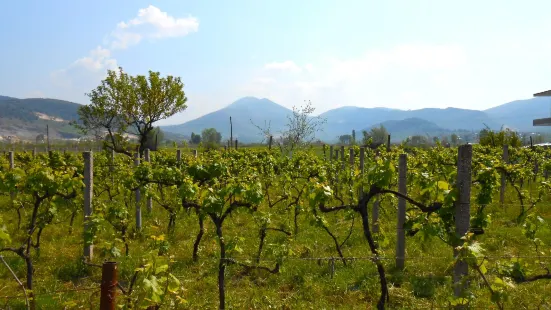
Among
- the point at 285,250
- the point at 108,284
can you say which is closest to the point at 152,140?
the point at 285,250

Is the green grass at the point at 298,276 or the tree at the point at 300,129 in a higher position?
the tree at the point at 300,129

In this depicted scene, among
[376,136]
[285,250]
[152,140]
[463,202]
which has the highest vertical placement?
[376,136]

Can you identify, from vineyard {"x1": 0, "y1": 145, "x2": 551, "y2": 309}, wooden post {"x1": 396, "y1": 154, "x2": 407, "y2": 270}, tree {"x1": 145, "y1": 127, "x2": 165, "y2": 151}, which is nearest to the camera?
vineyard {"x1": 0, "y1": 145, "x2": 551, "y2": 309}

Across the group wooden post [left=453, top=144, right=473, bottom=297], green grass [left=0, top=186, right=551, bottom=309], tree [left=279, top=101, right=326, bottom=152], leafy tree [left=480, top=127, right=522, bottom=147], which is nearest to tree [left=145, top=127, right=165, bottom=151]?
tree [left=279, top=101, right=326, bottom=152]

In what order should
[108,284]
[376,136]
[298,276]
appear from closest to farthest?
1. [108,284]
2. [298,276]
3. [376,136]

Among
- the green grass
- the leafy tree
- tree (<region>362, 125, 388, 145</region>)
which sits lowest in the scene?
the green grass

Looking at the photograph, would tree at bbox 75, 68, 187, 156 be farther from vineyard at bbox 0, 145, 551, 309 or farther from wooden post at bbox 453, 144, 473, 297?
wooden post at bbox 453, 144, 473, 297

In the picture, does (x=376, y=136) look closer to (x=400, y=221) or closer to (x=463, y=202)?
(x=400, y=221)

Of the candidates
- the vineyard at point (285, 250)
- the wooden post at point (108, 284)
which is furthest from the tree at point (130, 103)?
the wooden post at point (108, 284)

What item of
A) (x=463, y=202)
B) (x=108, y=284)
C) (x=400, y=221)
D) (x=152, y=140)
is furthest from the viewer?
(x=152, y=140)

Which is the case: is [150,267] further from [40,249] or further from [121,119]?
[121,119]

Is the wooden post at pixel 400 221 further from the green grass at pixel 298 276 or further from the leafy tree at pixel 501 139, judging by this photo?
the leafy tree at pixel 501 139

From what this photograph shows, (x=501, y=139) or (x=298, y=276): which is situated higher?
(x=501, y=139)

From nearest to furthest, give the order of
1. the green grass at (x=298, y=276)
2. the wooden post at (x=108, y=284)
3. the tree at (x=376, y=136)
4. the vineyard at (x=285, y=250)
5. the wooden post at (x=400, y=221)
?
the wooden post at (x=108, y=284) < the vineyard at (x=285, y=250) < the green grass at (x=298, y=276) < the wooden post at (x=400, y=221) < the tree at (x=376, y=136)
